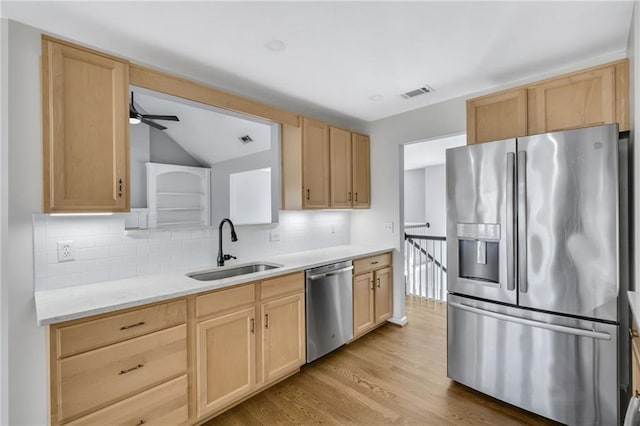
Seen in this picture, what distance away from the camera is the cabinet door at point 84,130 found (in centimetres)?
169

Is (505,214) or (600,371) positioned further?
(505,214)

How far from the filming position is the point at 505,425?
6.59 ft

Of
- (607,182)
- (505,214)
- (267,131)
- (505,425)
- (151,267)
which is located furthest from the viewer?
(267,131)

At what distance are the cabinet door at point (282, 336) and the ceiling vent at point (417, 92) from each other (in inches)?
86.0

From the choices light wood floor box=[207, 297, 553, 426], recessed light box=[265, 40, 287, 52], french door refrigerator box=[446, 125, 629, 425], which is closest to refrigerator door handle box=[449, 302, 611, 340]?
french door refrigerator box=[446, 125, 629, 425]

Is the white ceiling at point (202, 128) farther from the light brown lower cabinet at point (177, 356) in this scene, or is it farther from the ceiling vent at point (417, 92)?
the ceiling vent at point (417, 92)

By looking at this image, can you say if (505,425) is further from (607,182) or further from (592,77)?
(592,77)

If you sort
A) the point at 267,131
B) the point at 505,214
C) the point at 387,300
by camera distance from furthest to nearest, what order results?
the point at 387,300 → the point at 267,131 → the point at 505,214

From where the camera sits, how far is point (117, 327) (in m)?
1.65

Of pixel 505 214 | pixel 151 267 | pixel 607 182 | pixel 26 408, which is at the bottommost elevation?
pixel 26 408

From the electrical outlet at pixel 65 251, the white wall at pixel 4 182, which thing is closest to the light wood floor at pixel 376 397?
the white wall at pixel 4 182

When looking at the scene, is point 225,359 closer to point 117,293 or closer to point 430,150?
point 117,293

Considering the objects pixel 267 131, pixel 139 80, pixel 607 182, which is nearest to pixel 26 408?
pixel 139 80

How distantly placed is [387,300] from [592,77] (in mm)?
2737
